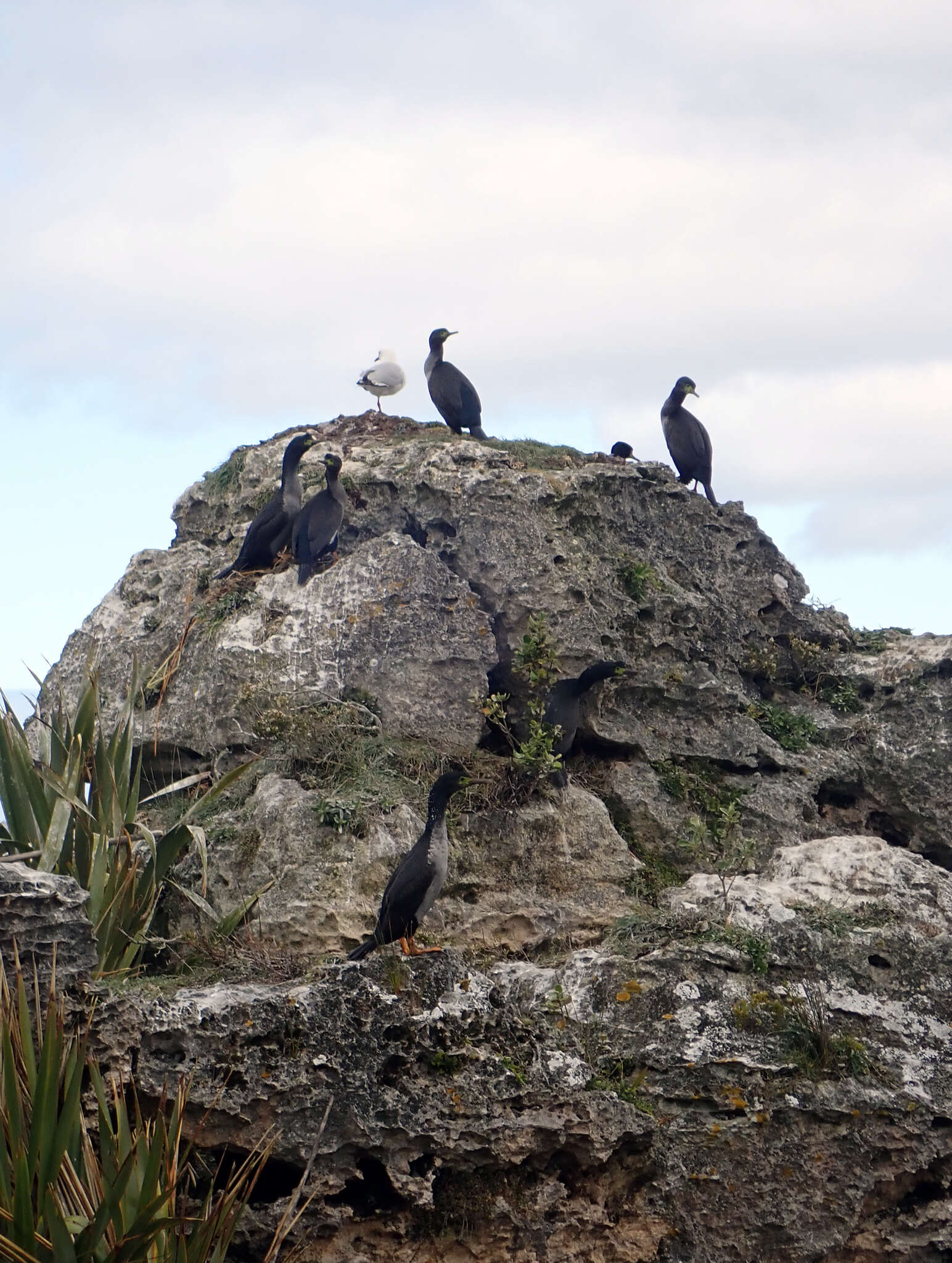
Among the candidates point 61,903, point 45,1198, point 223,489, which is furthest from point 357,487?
point 45,1198

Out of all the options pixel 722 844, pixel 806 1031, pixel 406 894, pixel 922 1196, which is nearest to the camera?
pixel 922 1196

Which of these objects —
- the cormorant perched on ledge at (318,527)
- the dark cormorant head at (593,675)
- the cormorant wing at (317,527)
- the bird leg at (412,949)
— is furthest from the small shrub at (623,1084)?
the cormorant wing at (317,527)

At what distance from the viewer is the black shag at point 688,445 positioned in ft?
41.3

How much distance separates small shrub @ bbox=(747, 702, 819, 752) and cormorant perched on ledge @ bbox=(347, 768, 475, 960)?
3.46 m

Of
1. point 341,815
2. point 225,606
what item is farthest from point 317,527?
point 341,815

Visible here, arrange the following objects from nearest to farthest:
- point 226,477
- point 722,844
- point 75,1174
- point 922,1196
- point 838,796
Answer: point 75,1174
point 922,1196
point 722,844
point 838,796
point 226,477

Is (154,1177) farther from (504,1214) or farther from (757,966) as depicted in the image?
(757,966)

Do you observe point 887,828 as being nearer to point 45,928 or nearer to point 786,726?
point 786,726

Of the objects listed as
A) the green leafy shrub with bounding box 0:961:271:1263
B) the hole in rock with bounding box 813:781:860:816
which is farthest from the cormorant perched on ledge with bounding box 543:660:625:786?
the green leafy shrub with bounding box 0:961:271:1263

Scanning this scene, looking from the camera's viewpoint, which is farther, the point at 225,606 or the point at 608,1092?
the point at 225,606

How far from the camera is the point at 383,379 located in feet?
45.9

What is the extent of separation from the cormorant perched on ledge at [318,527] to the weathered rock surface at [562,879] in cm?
19

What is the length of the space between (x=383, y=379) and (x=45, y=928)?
28.5 ft

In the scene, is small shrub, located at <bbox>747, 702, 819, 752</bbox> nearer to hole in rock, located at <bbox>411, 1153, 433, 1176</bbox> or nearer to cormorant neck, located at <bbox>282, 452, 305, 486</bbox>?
cormorant neck, located at <bbox>282, 452, 305, 486</bbox>
